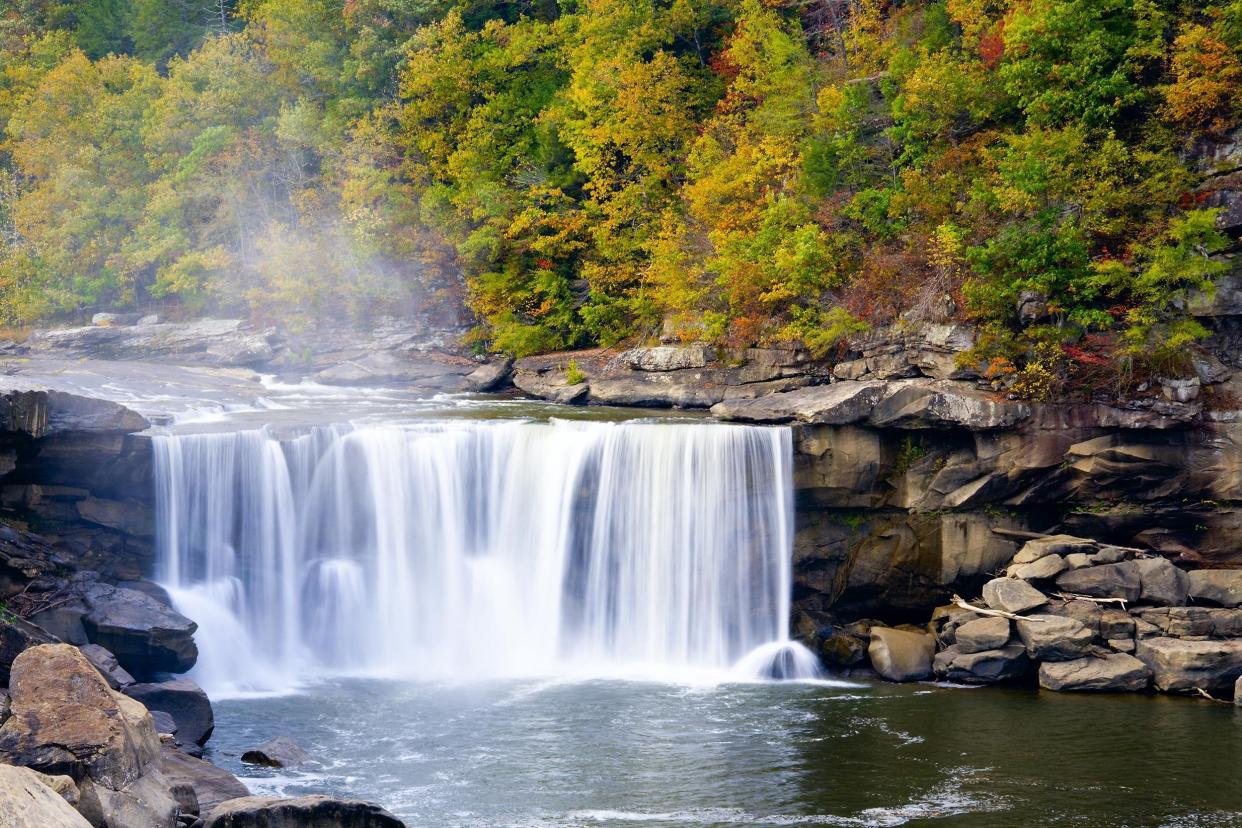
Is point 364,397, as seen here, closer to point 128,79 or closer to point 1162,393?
point 1162,393

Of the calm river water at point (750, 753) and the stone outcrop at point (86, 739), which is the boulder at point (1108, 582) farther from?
the stone outcrop at point (86, 739)

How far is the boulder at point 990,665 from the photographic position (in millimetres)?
21109

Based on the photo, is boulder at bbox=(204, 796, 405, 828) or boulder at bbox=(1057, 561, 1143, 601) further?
boulder at bbox=(1057, 561, 1143, 601)

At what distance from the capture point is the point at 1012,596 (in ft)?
71.0

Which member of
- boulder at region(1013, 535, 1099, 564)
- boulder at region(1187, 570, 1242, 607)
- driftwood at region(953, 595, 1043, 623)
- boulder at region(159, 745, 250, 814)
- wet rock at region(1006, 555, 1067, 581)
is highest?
boulder at region(1013, 535, 1099, 564)

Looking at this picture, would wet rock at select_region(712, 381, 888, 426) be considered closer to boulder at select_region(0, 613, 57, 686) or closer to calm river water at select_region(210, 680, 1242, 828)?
calm river water at select_region(210, 680, 1242, 828)

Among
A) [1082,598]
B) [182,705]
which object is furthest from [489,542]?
[1082,598]

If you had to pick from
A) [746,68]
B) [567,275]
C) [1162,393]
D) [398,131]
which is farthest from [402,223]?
[1162,393]

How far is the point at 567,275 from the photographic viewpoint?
3925cm

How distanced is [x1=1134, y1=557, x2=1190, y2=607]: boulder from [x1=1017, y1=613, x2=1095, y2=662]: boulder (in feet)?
5.07

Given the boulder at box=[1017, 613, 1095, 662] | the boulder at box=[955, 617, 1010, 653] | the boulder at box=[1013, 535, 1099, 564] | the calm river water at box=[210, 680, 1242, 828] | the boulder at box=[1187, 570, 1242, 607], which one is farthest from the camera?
the boulder at box=[1013, 535, 1099, 564]

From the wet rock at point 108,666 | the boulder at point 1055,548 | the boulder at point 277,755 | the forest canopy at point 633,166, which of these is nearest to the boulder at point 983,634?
the boulder at point 1055,548

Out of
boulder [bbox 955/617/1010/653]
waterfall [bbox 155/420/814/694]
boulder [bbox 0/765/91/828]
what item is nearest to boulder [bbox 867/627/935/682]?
boulder [bbox 955/617/1010/653]

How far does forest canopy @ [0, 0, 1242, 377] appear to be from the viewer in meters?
24.5
